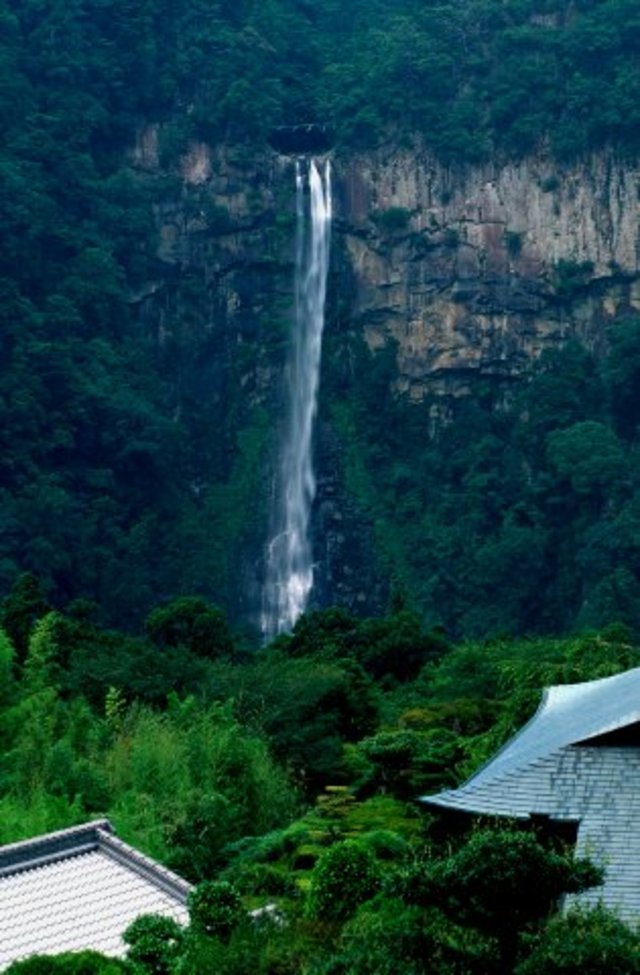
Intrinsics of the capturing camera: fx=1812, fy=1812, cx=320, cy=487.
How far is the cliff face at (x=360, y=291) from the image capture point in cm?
4631

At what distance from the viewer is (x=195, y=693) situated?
843 inches

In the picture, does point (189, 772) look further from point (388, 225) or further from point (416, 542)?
point (388, 225)

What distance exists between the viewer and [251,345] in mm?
49125

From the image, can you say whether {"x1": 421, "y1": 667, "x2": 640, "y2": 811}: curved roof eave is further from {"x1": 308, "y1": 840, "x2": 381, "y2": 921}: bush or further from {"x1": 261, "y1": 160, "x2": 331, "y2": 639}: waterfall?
{"x1": 261, "y1": 160, "x2": 331, "y2": 639}: waterfall

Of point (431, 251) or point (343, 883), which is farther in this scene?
point (431, 251)

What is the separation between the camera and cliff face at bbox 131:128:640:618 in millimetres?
46312

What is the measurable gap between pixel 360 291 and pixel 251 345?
3305 mm

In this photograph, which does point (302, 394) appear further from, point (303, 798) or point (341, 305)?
point (303, 798)

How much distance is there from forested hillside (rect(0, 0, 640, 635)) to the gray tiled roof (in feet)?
98.2

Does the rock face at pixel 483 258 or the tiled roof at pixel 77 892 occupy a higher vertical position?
the rock face at pixel 483 258

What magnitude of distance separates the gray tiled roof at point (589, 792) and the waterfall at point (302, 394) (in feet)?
116

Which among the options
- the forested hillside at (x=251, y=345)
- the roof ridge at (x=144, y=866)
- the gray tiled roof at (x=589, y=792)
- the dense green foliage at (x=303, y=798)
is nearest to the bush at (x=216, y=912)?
the dense green foliage at (x=303, y=798)

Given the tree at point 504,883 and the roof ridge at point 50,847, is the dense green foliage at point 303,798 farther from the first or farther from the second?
the roof ridge at point 50,847

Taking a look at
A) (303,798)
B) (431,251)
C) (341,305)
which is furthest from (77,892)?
(341,305)
